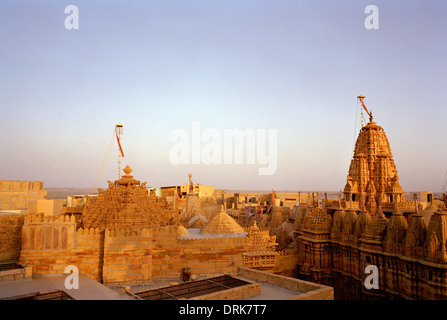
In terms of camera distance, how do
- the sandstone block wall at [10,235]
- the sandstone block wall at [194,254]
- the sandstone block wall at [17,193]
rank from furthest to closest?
1. the sandstone block wall at [17,193]
2. the sandstone block wall at [194,254]
3. the sandstone block wall at [10,235]

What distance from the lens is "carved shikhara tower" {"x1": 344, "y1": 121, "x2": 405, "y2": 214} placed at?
28562 millimetres

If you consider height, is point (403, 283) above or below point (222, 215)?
below

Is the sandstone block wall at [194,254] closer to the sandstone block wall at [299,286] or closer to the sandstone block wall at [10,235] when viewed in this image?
the sandstone block wall at [299,286]

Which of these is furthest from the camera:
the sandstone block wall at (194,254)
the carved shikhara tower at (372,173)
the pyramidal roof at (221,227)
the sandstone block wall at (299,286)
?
the carved shikhara tower at (372,173)

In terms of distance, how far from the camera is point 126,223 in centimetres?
1761

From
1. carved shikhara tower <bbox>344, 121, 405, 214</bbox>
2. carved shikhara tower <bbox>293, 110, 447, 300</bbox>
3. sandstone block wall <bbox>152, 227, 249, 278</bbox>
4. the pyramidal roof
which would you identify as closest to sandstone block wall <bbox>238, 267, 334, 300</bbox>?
sandstone block wall <bbox>152, 227, 249, 278</bbox>

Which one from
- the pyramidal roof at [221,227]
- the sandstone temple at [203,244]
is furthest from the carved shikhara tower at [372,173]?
the pyramidal roof at [221,227]

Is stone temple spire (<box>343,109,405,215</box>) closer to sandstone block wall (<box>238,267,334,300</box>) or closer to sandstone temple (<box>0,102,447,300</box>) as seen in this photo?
sandstone temple (<box>0,102,447,300</box>)

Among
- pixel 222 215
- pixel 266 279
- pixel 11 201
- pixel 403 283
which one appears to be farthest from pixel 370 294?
pixel 11 201

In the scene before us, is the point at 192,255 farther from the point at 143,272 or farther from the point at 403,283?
the point at 403,283

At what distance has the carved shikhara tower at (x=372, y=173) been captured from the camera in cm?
2856

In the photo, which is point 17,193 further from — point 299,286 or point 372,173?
point 372,173

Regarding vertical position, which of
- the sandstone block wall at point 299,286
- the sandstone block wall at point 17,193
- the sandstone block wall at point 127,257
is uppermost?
the sandstone block wall at point 17,193

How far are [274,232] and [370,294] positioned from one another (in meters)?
15.4
